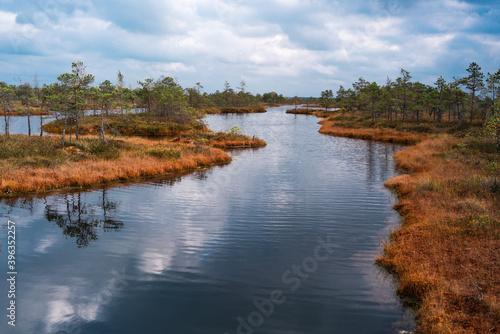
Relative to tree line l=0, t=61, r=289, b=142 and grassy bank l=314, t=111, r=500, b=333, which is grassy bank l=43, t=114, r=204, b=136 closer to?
tree line l=0, t=61, r=289, b=142

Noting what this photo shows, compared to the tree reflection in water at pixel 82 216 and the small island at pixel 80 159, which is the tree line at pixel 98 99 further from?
the tree reflection in water at pixel 82 216

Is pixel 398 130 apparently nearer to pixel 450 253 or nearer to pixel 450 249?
pixel 450 249

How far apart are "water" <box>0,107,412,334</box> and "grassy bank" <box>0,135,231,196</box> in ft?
6.60

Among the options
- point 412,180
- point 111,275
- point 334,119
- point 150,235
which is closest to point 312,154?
point 412,180

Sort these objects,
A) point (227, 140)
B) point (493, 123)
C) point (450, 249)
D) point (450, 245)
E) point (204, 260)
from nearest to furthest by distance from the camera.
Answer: point (450, 249)
point (450, 245)
point (204, 260)
point (493, 123)
point (227, 140)

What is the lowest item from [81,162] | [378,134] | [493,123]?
[81,162]

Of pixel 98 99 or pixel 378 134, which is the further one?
pixel 378 134

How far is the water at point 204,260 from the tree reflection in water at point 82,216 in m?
0.07

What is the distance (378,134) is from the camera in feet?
219

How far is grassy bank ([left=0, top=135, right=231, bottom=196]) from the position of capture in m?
25.0

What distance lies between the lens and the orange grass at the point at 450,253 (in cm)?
898

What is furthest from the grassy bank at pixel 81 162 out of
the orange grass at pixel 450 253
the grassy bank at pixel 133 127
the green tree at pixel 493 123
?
the grassy bank at pixel 133 127

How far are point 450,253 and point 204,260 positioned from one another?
10566 millimetres

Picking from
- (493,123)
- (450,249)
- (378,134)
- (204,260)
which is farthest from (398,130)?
(204,260)
